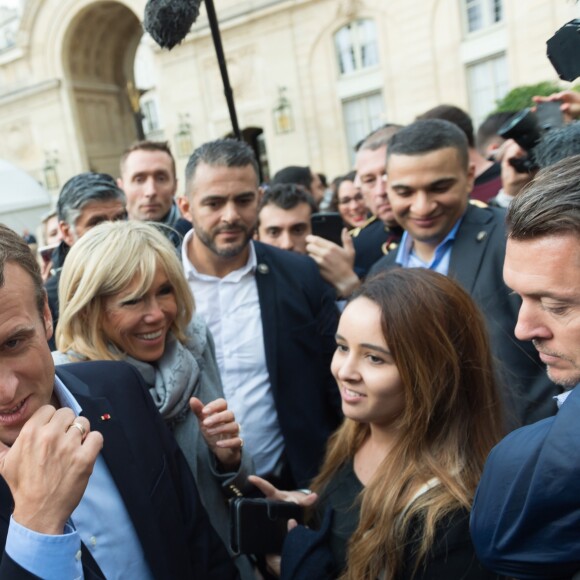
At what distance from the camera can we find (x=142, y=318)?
2096 mm

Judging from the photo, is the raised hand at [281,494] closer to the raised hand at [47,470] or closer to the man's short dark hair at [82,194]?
the raised hand at [47,470]

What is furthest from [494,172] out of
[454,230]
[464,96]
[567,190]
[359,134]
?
[359,134]

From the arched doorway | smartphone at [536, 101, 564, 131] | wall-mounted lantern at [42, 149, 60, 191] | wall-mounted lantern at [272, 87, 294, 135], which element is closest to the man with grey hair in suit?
smartphone at [536, 101, 564, 131]

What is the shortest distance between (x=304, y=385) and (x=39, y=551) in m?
1.72

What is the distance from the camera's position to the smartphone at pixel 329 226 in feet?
10.8

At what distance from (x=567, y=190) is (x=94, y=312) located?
5.09 ft

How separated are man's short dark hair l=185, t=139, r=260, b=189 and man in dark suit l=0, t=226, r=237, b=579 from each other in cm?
136

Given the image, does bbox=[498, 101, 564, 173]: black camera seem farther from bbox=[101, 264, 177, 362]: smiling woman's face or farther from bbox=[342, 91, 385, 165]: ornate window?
bbox=[342, 91, 385, 165]: ornate window

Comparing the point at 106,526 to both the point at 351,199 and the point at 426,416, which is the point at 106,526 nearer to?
the point at 426,416

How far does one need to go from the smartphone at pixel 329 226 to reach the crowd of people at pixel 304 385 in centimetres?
11

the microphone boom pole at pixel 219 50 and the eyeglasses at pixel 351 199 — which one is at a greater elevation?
the microphone boom pole at pixel 219 50

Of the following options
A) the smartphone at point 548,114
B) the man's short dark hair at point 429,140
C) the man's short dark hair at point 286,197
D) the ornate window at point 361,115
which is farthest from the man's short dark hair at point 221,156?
the ornate window at point 361,115

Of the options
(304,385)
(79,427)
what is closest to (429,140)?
(304,385)

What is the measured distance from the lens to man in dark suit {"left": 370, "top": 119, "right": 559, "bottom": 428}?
2.33 m
